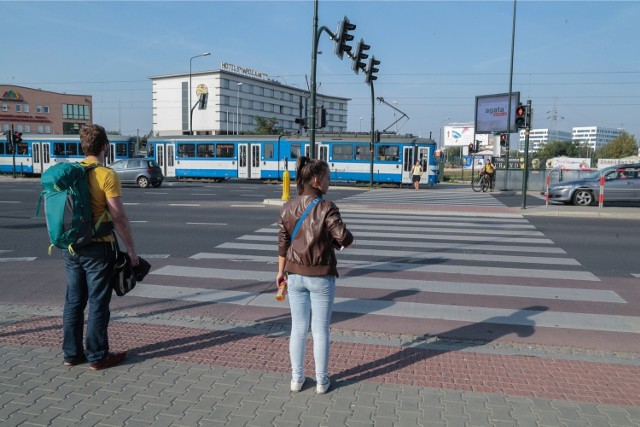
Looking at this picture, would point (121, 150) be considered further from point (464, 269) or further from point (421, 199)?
point (464, 269)

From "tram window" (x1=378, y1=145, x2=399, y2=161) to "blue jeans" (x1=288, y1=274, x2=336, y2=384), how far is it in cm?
2935

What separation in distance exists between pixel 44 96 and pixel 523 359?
8913 cm

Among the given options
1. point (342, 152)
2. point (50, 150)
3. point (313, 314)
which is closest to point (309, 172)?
point (313, 314)

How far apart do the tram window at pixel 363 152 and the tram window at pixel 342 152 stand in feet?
1.48

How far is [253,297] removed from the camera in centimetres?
656

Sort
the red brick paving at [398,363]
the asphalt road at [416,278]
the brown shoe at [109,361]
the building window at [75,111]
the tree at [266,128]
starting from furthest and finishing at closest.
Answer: the building window at [75,111], the tree at [266,128], the asphalt road at [416,278], the brown shoe at [109,361], the red brick paving at [398,363]

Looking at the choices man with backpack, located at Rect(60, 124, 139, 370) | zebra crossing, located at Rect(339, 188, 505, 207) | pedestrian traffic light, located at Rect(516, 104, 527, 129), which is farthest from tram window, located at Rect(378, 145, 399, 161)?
man with backpack, located at Rect(60, 124, 139, 370)

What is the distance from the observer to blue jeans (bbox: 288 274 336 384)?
3689 millimetres

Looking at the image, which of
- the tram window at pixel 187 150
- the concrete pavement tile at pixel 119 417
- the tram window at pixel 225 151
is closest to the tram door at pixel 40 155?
the tram window at pixel 187 150

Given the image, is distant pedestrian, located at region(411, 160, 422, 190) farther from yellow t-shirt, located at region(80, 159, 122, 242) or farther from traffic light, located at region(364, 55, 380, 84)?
yellow t-shirt, located at region(80, 159, 122, 242)

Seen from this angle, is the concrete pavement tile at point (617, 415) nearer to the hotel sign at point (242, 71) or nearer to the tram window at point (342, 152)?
the tram window at point (342, 152)

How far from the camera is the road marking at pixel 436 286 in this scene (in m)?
6.78

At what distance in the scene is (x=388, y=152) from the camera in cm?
3269

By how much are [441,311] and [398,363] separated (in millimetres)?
1778
